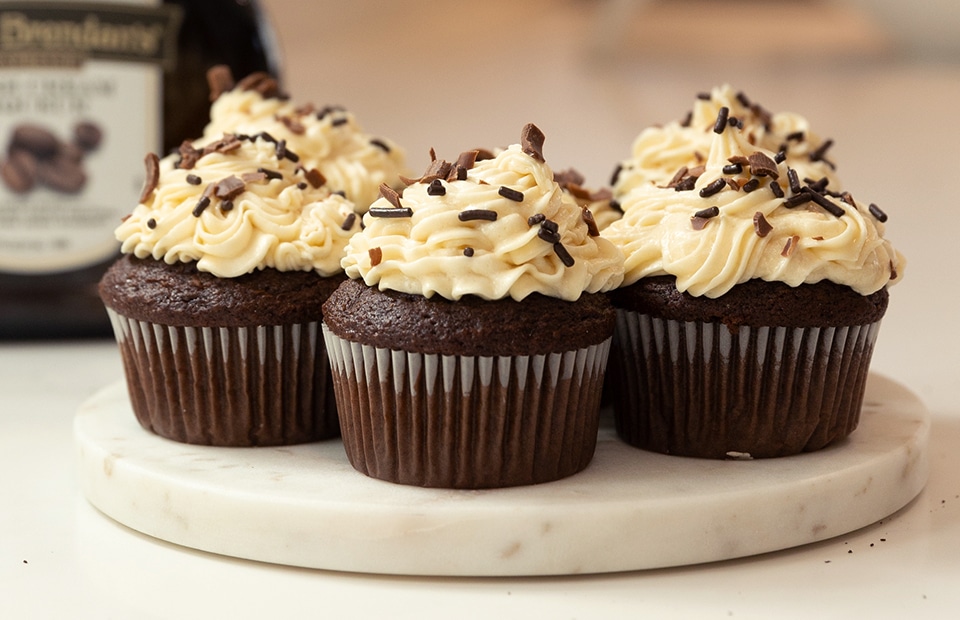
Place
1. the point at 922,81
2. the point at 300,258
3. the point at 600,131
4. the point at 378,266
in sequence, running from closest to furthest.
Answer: the point at 378,266 < the point at 300,258 < the point at 600,131 < the point at 922,81

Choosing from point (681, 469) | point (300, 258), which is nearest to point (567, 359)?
point (681, 469)

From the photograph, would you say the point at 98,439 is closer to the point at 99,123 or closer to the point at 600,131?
the point at 99,123

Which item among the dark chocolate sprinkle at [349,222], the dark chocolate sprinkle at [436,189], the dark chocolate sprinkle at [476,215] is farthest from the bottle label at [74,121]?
the dark chocolate sprinkle at [476,215]

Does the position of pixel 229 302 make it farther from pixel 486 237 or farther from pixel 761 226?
pixel 761 226

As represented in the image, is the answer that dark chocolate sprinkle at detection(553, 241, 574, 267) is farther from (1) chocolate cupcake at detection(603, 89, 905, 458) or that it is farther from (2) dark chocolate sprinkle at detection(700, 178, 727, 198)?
(2) dark chocolate sprinkle at detection(700, 178, 727, 198)

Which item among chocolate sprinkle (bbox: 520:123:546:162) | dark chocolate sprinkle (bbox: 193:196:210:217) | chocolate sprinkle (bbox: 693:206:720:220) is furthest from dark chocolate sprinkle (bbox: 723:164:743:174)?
dark chocolate sprinkle (bbox: 193:196:210:217)

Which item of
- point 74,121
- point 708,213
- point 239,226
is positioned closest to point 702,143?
point 708,213

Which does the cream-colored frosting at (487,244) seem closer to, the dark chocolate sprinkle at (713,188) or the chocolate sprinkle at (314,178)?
the dark chocolate sprinkle at (713,188)
